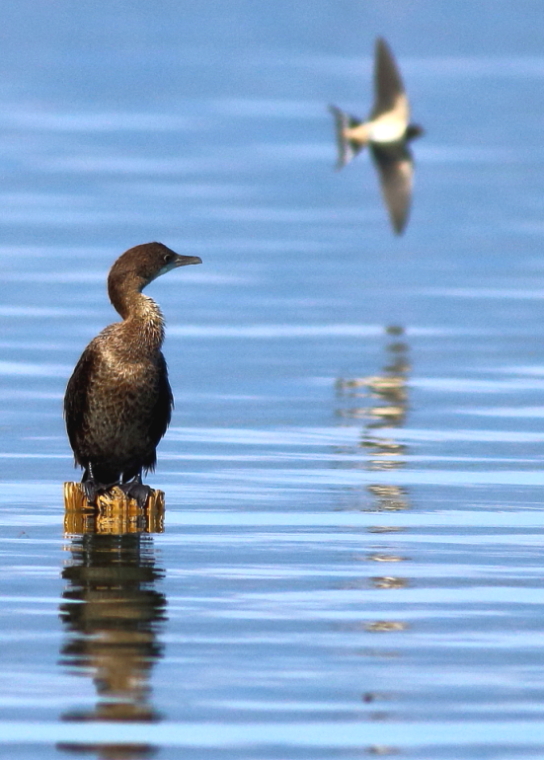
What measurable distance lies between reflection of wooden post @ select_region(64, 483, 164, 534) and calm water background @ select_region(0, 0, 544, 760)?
0.40 feet

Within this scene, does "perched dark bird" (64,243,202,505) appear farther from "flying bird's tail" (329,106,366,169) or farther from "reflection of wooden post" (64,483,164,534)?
"flying bird's tail" (329,106,366,169)

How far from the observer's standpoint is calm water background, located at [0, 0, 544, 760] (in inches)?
259

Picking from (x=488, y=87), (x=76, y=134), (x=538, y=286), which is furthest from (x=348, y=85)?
(x=538, y=286)

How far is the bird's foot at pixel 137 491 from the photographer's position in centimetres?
938

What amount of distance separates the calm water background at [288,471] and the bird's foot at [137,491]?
0.71 feet

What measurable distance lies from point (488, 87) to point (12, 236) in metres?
30.9

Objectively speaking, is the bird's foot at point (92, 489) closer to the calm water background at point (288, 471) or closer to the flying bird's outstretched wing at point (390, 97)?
the calm water background at point (288, 471)

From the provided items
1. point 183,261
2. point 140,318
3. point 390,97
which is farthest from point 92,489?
point 390,97

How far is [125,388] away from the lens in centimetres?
948

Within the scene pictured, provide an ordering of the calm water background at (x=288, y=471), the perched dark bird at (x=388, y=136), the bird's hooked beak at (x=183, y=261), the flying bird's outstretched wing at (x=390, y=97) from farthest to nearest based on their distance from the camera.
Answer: the flying bird's outstretched wing at (x=390, y=97) → the perched dark bird at (x=388, y=136) → the bird's hooked beak at (x=183, y=261) → the calm water background at (x=288, y=471)

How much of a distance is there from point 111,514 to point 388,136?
1555 centimetres

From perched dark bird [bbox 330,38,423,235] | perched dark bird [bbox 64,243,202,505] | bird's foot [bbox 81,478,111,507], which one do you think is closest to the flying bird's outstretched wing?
perched dark bird [bbox 330,38,423,235]

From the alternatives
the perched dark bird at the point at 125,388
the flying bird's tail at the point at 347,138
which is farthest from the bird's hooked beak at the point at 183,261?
the flying bird's tail at the point at 347,138

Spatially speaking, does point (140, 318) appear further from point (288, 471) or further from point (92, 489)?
point (288, 471)
